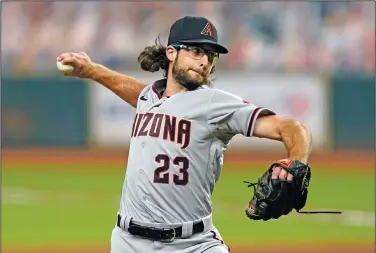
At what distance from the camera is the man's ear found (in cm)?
493

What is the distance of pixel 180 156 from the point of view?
185 inches

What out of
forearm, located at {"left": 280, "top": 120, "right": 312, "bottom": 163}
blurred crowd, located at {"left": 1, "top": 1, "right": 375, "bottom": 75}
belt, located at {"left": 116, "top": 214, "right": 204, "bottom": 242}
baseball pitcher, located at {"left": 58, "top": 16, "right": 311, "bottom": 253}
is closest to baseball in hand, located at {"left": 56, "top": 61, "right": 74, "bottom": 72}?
baseball pitcher, located at {"left": 58, "top": 16, "right": 311, "bottom": 253}

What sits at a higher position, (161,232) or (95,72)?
(95,72)

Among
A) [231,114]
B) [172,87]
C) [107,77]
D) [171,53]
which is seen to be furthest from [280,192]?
[107,77]

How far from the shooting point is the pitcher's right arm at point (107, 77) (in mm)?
5539

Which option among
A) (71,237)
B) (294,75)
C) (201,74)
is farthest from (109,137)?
(201,74)

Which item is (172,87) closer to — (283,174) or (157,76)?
(283,174)

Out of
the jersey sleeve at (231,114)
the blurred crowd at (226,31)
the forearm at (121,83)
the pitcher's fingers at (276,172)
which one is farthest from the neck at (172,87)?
the blurred crowd at (226,31)

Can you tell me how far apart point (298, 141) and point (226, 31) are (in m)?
16.0

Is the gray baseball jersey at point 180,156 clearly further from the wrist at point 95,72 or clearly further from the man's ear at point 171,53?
the wrist at point 95,72

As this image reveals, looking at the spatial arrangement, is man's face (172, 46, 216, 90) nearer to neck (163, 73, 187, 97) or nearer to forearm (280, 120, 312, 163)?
neck (163, 73, 187, 97)

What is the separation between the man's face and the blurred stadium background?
10.4m

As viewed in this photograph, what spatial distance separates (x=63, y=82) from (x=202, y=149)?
1428cm

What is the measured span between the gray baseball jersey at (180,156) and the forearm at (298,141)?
0.45m
